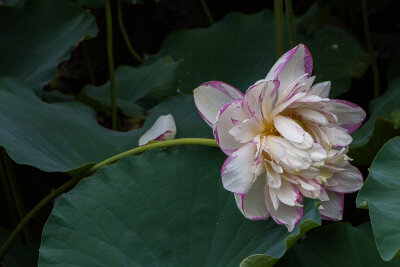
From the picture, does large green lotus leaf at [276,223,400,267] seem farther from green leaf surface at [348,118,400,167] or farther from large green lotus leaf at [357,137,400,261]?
green leaf surface at [348,118,400,167]

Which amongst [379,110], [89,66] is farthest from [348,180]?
[89,66]

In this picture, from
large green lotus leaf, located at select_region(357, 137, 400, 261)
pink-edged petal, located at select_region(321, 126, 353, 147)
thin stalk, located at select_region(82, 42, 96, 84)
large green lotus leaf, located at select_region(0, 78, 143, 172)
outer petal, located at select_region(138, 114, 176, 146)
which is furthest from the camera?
thin stalk, located at select_region(82, 42, 96, 84)

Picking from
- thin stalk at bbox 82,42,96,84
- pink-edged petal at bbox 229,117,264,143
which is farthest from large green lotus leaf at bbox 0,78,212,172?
thin stalk at bbox 82,42,96,84

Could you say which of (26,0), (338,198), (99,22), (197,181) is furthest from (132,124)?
(338,198)

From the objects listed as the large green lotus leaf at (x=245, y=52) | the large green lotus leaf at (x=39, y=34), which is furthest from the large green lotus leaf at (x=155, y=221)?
the large green lotus leaf at (x=245, y=52)

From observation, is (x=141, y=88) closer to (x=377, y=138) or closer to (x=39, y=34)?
(x=39, y=34)
